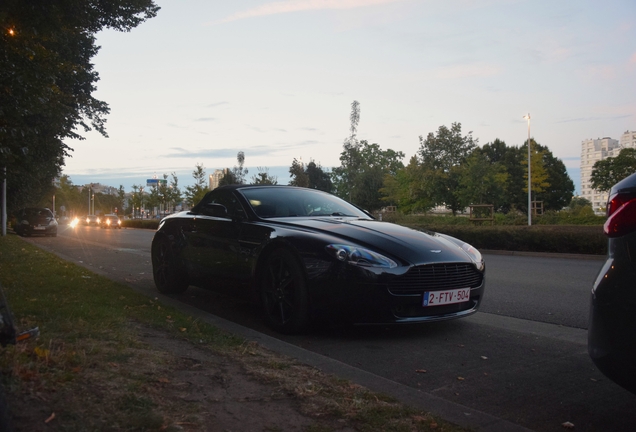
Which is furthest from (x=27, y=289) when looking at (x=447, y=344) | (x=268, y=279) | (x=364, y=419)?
(x=364, y=419)

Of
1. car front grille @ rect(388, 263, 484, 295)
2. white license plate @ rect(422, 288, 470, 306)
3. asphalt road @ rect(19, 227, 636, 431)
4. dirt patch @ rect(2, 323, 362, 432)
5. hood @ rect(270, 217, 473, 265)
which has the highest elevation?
hood @ rect(270, 217, 473, 265)

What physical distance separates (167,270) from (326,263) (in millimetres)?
3378

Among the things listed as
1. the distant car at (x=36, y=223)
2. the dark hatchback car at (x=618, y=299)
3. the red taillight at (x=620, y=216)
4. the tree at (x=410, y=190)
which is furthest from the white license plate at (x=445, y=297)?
the tree at (x=410, y=190)

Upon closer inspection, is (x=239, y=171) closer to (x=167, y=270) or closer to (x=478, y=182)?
(x=478, y=182)

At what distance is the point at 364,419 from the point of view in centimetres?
302

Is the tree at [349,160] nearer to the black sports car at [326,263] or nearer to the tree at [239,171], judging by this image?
the tree at [239,171]

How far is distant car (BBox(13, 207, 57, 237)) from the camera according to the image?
3050 centimetres

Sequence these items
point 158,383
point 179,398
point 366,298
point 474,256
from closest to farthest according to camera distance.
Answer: point 179,398, point 158,383, point 366,298, point 474,256

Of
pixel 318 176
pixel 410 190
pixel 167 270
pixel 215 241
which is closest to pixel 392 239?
pixel 215 241

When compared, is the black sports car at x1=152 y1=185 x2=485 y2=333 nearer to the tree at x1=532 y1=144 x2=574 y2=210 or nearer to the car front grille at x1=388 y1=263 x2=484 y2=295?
the car front grille at x1=388 y1=263 x2=484 y2=295

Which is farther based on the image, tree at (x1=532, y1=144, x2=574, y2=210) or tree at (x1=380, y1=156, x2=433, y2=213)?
tree at (x1=532, y1=144, x2=574, y2=210)

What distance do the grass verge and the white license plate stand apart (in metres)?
1.52

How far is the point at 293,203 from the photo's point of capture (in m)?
6.68

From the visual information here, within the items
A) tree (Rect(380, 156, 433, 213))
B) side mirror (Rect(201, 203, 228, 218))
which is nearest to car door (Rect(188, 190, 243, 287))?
side mirror (Rect(201, 203, 228, 218))
